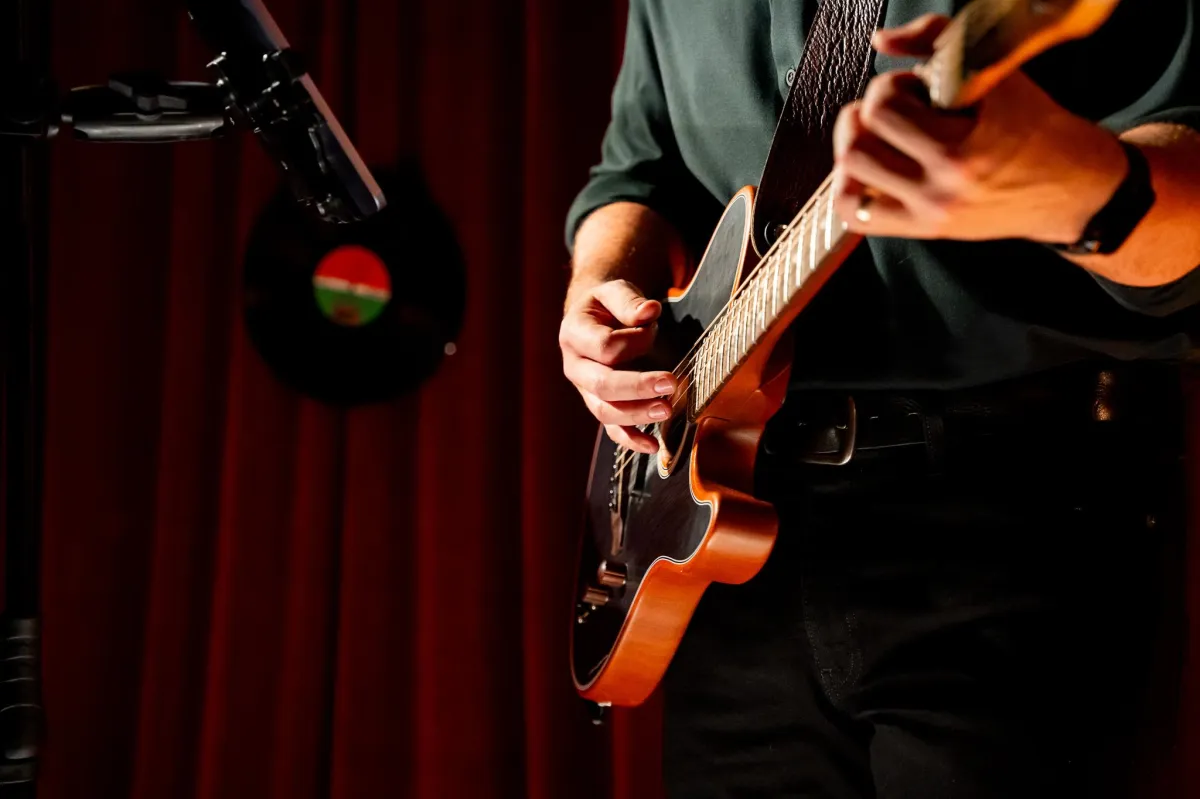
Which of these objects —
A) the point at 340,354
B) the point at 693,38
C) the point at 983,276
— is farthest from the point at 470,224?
the point at 983,276

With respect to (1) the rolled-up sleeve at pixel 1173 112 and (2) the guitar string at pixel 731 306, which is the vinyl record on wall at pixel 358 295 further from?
(1) the rolled-up sleeve at pixel 1173 112

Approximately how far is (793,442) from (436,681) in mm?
1067

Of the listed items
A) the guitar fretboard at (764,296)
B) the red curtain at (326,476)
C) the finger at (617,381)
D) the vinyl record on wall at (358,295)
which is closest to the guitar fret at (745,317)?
the guitar fretboard at (764,296)

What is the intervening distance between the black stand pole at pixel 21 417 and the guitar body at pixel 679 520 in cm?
52

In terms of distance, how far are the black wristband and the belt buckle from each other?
30cm

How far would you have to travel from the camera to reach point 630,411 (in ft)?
2.81

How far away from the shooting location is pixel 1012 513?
2.38 ft

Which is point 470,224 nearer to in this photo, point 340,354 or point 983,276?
point 340,354

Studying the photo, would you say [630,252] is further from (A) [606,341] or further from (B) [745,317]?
(B) [745,317]

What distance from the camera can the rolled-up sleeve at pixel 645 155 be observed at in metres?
1.16

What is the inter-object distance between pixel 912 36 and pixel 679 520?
1.61 ft

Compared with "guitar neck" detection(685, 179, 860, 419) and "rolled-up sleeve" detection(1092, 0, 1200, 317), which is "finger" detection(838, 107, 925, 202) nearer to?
"guitar neck" detection(685, 179, 860, 419)

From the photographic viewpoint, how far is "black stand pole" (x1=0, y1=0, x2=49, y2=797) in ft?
2.35

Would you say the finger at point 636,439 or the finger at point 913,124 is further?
the finger at point 636,439
